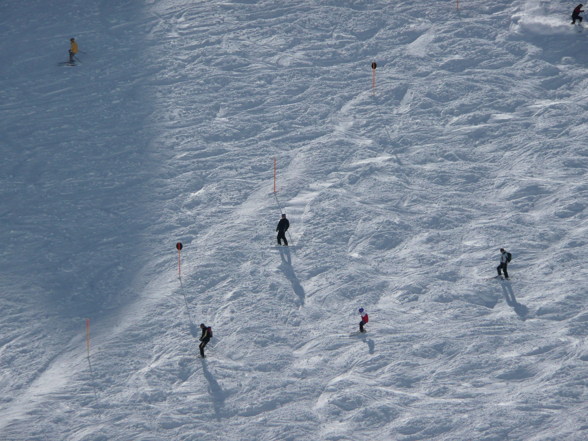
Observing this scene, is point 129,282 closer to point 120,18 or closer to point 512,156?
point 512,156

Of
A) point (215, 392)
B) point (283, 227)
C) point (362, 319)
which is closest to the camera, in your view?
point (215, 392)

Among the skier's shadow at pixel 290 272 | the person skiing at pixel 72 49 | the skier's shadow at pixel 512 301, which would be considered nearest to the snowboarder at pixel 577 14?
the skier's shadow at pixel 512 301

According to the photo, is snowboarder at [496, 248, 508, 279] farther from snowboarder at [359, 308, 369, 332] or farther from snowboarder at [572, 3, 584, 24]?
snowboarder at [572, 3, 584, 24]

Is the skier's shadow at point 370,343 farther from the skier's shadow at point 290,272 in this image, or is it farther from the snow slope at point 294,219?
the skier's shadow at point 290,272

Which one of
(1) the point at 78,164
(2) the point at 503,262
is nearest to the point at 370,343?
(2) the point at 503,262

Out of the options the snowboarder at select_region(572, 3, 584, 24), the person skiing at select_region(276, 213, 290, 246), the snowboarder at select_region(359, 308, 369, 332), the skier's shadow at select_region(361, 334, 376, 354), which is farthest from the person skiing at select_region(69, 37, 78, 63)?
the snowboarder at select_region(572, 3, 584, 24)

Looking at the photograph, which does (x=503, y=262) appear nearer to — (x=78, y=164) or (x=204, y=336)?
(x=204, y=336)
